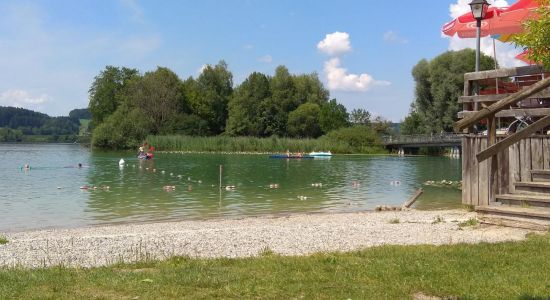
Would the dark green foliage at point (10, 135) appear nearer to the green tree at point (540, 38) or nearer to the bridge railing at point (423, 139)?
the bridge railing at point (423, 139)

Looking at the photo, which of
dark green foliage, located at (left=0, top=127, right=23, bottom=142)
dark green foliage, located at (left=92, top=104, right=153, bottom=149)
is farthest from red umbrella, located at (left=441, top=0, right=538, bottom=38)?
dark green foliage, located at (left=0, top=127, right=23, bottom=142)

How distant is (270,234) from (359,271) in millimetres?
4619

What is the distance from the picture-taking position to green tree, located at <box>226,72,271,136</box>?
96.3m

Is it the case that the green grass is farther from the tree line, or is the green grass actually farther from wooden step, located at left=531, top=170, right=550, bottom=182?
the tree line

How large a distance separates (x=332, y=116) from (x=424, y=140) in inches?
1070

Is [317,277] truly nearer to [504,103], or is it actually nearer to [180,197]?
[504,103]

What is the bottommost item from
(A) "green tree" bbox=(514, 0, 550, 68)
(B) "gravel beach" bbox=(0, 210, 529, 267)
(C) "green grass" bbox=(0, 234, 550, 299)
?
(B) "gravel beach" bbox=(0, 210, 529, 267)

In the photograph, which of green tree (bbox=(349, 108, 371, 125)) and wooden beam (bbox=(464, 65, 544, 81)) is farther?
green tree (bbox=(349, 108, 371, 125))

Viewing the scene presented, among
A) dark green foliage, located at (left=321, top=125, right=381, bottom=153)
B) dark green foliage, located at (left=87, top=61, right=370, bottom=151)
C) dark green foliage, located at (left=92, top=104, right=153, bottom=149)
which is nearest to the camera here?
dark green foliage, located at (left=321, top=125, right=381, bottom=153)

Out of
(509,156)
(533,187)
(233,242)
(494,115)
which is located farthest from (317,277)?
(509,156)

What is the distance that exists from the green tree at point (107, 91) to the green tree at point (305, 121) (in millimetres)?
33374

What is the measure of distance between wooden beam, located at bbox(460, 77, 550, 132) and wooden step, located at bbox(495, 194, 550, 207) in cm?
162

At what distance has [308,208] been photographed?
2067 cm

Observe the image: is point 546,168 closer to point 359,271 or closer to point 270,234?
point 270,234
